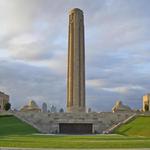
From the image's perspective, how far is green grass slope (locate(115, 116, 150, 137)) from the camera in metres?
44.1

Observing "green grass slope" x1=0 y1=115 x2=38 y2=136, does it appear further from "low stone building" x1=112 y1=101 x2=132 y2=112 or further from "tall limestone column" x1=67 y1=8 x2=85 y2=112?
"low stone building" x1=112 y1=101 x2=132 y2=112

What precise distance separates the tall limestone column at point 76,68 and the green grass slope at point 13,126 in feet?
44.7

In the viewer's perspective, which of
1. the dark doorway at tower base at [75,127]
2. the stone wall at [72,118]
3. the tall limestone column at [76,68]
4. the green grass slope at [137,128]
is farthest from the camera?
the tall limestone column at [76,68]

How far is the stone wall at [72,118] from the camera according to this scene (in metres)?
58.8

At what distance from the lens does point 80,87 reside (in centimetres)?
6912

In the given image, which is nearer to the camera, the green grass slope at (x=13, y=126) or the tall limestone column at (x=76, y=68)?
the green grass slope at (x=13, y=126)

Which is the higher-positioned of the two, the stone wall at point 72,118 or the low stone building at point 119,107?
the low stone building at point 119,107

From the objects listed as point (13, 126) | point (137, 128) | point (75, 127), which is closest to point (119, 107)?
point (75, 127)

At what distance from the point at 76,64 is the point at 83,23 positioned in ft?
25.7

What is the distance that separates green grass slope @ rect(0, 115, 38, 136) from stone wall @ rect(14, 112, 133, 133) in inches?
91.0

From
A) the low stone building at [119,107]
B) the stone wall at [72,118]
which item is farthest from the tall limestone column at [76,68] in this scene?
the stone wall at [72,118]

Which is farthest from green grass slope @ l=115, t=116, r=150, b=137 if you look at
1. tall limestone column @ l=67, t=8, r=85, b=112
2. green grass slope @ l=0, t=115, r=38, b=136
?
tall limestone column @ l=67, t=8, r=85, b=112

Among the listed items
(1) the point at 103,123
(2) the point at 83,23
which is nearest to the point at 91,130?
(1) the point at 103,123

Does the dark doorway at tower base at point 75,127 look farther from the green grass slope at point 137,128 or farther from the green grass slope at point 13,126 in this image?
the green grass slope at point 137,128
